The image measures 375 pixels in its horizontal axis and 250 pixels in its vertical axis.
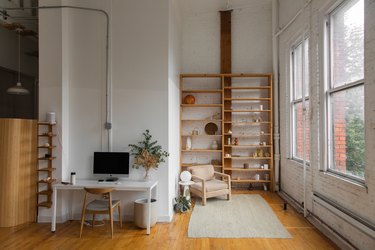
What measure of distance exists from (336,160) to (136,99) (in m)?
3.20

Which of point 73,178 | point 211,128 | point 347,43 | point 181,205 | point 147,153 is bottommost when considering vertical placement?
point 181,205

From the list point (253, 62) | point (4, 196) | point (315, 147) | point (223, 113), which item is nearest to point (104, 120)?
point (4, 196)

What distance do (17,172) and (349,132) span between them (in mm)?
4929

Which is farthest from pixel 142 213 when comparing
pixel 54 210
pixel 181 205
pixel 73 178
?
pixel 54 210

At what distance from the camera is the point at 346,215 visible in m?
3.50

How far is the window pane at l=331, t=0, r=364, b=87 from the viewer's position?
11.7ft

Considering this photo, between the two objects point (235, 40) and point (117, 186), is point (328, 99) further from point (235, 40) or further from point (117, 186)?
point (235, 40)

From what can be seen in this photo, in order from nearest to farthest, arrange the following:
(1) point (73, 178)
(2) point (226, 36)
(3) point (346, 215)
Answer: (3) point (346, 215), (1) point (73, 178), (2) point (226, 36)

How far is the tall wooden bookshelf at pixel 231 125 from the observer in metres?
6.92

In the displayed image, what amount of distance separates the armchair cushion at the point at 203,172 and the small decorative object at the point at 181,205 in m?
0.87

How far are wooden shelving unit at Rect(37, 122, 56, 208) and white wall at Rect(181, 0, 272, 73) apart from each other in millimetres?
3674

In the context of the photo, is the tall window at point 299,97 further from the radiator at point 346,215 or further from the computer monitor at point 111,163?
the computer monitor at point 111,163

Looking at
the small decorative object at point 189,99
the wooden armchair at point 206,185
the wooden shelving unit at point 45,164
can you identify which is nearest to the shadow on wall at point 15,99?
the wooden shelving unit at point 45,164

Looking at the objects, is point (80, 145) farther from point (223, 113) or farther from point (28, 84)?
point (28, 84)
